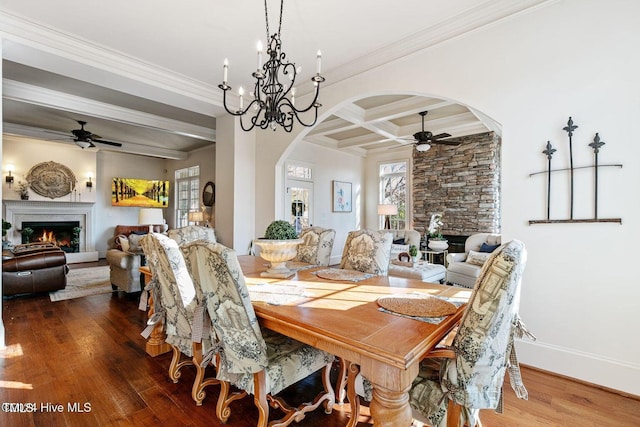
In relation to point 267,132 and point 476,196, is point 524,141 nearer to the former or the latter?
point 267,132

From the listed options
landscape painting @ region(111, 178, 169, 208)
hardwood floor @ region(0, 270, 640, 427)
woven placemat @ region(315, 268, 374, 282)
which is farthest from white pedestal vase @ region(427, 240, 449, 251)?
landscape painting @ region(111, 178, 169, 208)

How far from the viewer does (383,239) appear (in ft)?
8.25

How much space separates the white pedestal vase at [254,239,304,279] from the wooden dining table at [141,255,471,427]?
0.50ft

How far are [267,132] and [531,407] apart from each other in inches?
168

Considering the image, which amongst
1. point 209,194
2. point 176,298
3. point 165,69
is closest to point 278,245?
point 176,298

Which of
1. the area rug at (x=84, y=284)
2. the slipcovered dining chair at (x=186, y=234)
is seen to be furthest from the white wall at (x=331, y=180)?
the area rug at (x=84, y=284)

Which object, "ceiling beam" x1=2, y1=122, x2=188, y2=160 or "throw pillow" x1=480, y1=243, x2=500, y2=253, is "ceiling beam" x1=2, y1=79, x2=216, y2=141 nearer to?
"ceiling beam" x1=2, y1=122, x2=188, y2=160

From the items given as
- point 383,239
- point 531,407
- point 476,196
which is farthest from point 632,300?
point 476,196

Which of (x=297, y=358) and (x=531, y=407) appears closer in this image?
(x=297, y=358)

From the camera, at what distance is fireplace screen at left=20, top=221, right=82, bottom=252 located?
6.70 metres

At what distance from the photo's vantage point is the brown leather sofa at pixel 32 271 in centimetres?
396

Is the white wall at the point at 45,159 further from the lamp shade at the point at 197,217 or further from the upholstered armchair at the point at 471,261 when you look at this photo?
the upholstered armchair at the point at 471,261

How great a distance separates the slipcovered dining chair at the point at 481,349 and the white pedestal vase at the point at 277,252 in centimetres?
116

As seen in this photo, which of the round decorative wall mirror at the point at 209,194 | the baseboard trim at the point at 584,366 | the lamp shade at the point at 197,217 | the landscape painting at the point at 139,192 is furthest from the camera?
the landscape painting at the point at 139,192
